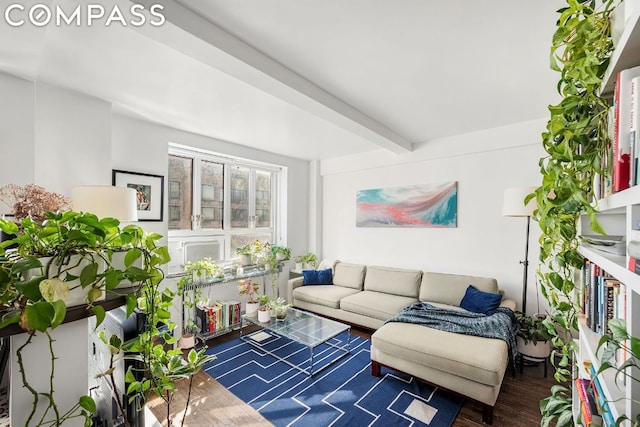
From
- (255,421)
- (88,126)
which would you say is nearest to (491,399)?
(255,421)

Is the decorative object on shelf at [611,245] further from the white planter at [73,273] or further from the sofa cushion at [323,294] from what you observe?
the sofa cushion at [323,294]

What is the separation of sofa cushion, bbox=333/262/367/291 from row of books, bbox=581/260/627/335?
3.17m

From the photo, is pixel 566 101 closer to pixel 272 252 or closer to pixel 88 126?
pixel 88 126

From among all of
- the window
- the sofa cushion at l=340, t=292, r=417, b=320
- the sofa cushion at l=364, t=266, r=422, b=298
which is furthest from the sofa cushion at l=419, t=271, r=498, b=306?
the window

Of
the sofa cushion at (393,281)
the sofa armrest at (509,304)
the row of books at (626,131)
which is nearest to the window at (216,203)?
the sofa cushion at (393,281)

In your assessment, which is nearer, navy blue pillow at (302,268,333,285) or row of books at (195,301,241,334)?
row of books at (195,301,241,334)

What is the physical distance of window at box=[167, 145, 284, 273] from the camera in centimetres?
356

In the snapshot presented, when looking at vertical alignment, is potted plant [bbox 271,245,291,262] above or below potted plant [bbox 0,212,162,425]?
below

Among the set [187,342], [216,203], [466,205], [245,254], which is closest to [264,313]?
[187,342]

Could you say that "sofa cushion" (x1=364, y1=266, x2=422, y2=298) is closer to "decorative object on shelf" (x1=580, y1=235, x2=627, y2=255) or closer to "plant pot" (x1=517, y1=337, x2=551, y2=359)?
"plant pot" (x1=517, y1=337, x2=551, y2=359)

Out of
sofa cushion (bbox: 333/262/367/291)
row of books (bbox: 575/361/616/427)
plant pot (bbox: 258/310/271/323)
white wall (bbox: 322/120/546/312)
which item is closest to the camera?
row of books (bbox: 575/361/616/427)

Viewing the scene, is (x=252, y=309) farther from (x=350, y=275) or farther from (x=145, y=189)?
(x=145, y=189)

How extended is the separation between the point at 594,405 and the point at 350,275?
3.38m

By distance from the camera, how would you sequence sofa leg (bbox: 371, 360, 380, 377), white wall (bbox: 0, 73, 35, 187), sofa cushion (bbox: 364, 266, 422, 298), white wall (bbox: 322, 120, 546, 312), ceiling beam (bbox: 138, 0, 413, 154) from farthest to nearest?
sofa cushion (bbox: 364, 266, 422, 298) → white wall (bbox: 322, 120, 546, 312) → sofa leg (bbox: 371, 360, 380, 377) → white wall (bbox: 0, 73, 35, 187) → ceiling beam (bbox: 138, 0, 413, 154)
